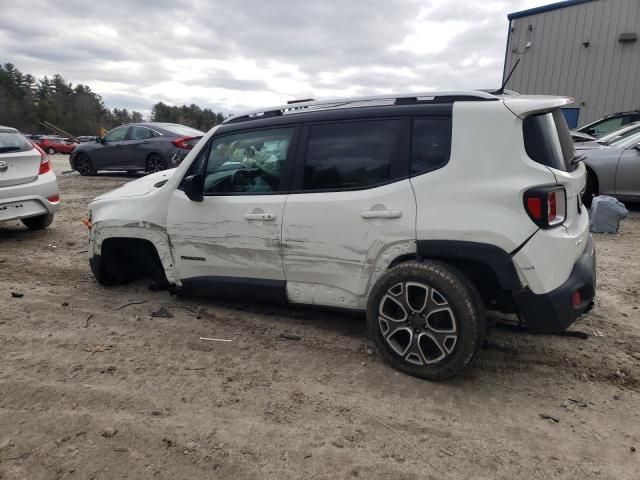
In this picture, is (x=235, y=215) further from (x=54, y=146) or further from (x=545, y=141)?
(x=54, y=146)

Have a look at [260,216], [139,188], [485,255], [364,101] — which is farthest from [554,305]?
[139,188]

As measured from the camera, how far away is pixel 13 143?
6.43m

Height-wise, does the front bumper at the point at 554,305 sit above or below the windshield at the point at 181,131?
below

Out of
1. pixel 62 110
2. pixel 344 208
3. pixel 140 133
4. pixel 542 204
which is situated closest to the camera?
pixel 542 204

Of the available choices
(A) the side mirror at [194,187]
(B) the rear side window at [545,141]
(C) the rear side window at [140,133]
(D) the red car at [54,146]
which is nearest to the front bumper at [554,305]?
(B) the rear side window at [545,141]

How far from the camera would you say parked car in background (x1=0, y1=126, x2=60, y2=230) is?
20.2 ft

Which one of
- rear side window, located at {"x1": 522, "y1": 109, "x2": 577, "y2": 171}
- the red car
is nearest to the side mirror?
rear side window, located at {"x1": 522, "y1": 109, "x2": 577, "y2": 171}

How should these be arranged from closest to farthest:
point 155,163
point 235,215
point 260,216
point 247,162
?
1. point 260,216
2. point 235,215
3. point 247,162
4. point 155,163

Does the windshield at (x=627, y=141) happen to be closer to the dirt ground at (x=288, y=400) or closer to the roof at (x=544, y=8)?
the dirt ground at (x=288, y=400)

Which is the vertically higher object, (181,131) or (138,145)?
(181,131)

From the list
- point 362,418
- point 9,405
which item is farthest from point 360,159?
point 9,405

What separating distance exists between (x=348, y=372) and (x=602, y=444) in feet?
4.75

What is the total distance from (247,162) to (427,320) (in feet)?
6.10

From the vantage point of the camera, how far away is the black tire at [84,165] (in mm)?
13180
